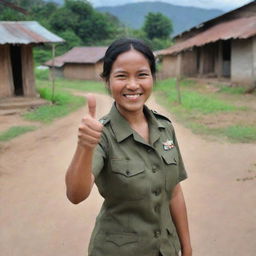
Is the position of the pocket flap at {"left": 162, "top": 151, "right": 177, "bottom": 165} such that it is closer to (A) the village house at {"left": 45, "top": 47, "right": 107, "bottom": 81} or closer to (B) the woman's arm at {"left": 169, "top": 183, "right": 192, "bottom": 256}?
(B) the woman's arm at {"left": 169, "top": 183, "right": 192, "bottom": 256}

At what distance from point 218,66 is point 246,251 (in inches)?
663

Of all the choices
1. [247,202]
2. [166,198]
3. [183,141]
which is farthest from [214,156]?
[166,198]

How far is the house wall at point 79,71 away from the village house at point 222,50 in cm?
665

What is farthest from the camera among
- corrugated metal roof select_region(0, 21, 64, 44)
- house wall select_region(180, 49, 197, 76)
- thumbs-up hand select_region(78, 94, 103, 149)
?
house wall select_region(180, 49, 197, 76)

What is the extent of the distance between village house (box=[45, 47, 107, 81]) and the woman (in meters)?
26.3

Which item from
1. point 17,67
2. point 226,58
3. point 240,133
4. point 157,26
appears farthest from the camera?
point 157,26

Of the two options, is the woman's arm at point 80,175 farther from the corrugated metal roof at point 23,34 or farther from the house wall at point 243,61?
the house wall at point 243,61

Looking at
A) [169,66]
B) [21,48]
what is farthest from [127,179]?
[169,66]

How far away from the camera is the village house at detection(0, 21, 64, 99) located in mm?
11898

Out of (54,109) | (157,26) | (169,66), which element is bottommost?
(54,109)

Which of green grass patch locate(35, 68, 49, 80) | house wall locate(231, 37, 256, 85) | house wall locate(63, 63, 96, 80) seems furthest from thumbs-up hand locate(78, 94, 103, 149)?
green grass patch locate(35, 68, 49, 80)

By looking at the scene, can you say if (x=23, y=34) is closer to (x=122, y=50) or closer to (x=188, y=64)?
(x=122, y=50)

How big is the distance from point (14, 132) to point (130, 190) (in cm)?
772

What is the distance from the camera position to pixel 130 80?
1577 millimetres
